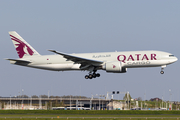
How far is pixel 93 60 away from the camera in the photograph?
Answer: 57156mm

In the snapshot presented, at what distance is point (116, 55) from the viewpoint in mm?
58031

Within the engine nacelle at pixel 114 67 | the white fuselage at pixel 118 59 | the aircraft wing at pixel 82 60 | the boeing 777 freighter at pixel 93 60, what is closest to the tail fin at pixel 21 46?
the boeing 777 freighter at pixel 93 60

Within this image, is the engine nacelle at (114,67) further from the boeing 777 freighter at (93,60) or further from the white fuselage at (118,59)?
the white fuselage at (118,59)

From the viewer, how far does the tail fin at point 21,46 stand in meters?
65.1

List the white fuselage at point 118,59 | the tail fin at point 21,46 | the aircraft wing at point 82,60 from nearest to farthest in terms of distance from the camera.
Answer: the white fuselage at point 118,59 → the aircraft wing at point 82,60 → the tail fin at point 21,46

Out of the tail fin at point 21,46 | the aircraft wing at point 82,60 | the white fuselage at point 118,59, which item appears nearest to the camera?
the white fuselage at point 118,59

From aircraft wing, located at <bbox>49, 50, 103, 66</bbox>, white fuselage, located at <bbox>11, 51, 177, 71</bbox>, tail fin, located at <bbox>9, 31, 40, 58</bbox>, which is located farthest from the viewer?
tail fin, located at <bbox>9, 31, 40, 58</bbox>

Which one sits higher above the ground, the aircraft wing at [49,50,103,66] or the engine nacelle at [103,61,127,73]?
the aircraft wing at [49,50,103,66]

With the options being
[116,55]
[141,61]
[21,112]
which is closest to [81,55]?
[116,55]

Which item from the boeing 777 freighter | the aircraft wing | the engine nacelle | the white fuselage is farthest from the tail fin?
the engine nacelle

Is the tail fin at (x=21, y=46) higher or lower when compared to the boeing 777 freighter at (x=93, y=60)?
higher

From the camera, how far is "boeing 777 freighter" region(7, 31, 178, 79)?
2218 inches

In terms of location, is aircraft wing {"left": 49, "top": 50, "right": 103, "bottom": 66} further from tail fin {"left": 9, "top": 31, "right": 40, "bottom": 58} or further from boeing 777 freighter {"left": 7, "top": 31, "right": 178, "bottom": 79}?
tail fin {"left": 9, "top": 31, "right": 40, "bottom": 58}

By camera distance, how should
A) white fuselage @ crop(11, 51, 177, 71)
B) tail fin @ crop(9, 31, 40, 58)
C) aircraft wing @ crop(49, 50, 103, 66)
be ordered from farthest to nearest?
tail fin @ crop(9, 31, 40, 58), aircraft wing @ crop(49, 50, 103, 66), white fuselage @ crop(11, 51, 177, 71)
